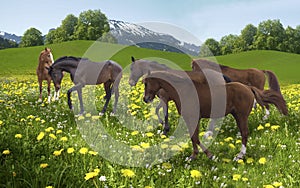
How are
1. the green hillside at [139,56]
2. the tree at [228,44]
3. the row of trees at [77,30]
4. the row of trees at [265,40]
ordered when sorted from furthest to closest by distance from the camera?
the tree at [228,44]
the row of trees at [265,40]
the row of trees at [77,30]
the green hillside at [139,56]

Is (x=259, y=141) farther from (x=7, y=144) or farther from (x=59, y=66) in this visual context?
(x=59, y=66)

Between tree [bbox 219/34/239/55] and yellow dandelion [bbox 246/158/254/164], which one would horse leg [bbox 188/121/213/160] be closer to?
yellow dandelion [bbox 246/158/254/164]

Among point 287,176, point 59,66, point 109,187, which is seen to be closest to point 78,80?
point 59,66

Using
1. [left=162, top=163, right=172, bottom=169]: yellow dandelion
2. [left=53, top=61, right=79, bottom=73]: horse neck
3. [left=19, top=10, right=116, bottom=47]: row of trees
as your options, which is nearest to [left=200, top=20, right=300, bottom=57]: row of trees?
[left=19, top=10, right=116, bottom=47]: row of trees

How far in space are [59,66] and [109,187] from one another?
315 inches

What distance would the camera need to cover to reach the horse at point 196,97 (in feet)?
23.0

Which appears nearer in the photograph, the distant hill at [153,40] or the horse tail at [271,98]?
the distant hill at [153,40]

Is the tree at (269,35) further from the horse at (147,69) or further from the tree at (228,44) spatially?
the horse at (147,69)

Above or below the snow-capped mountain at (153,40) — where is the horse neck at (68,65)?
below

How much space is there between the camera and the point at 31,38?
11194 cm

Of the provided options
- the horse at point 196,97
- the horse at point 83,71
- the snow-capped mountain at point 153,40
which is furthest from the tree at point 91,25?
the horse at point 196,97

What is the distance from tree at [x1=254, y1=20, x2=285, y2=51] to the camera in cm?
9856

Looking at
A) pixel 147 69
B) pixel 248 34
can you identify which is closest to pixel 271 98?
pixel 147 69

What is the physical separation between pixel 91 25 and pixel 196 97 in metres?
99.5
